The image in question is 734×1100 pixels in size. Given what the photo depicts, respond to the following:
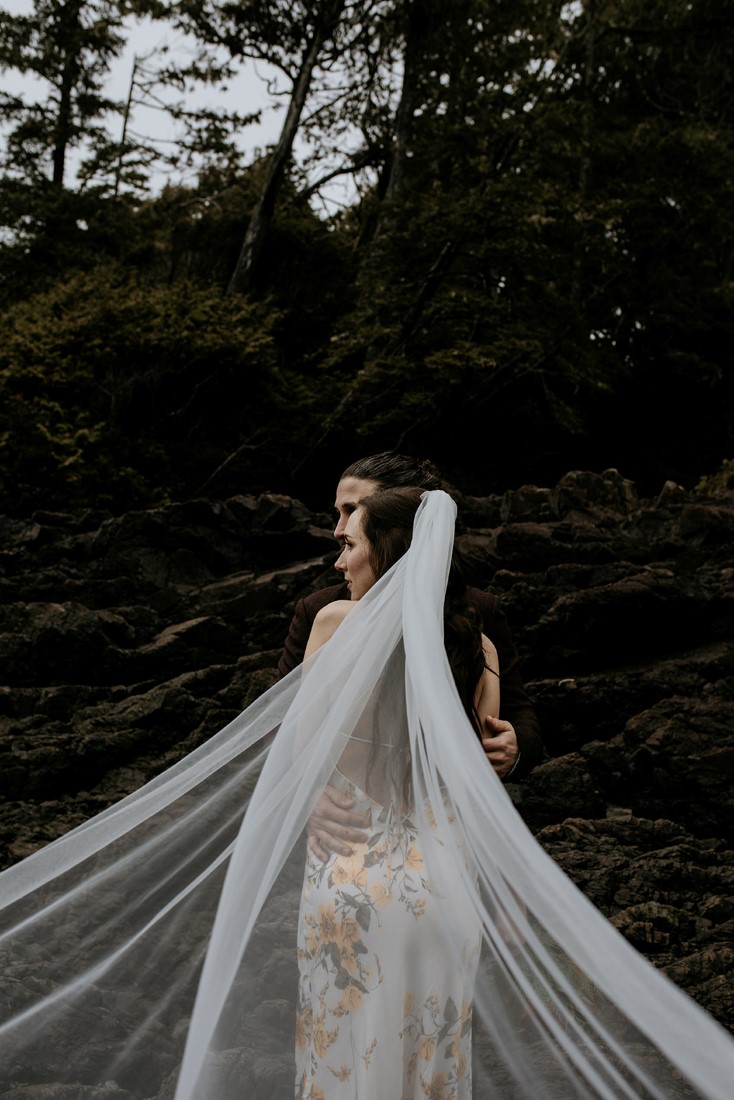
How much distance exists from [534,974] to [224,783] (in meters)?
0.84

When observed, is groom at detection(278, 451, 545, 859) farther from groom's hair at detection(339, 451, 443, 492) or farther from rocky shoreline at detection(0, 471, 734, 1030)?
rocky shoreline at detection(0, 471, 734, 1030)

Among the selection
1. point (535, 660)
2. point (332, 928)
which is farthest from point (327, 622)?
point (535, 660)

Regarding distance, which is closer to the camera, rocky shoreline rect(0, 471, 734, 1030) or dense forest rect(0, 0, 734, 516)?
rocky shoreline rect(0, 471, 734, 1030)

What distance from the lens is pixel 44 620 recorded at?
6422mm

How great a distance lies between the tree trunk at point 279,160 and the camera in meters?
15.0

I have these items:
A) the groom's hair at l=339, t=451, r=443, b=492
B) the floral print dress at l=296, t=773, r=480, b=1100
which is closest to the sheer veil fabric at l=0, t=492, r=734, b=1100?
the floral print dress at l=296, t=773, r=480, b=1100

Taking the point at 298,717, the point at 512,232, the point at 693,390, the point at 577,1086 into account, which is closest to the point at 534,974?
the point at 577,1086

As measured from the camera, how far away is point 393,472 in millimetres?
2367

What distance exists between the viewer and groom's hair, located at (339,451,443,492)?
235cm

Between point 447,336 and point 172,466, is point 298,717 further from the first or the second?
point 447,336

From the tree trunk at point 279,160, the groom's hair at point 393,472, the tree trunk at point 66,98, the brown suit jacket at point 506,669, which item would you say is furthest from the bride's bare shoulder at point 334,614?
the tree trunk at point 66,98

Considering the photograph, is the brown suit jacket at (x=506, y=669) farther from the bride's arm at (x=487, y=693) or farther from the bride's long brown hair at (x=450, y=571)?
the bride's long brown hair at (x=450, y=571)

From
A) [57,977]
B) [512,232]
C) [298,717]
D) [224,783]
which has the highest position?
[512,232]

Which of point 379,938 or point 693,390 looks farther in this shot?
point 693,390
